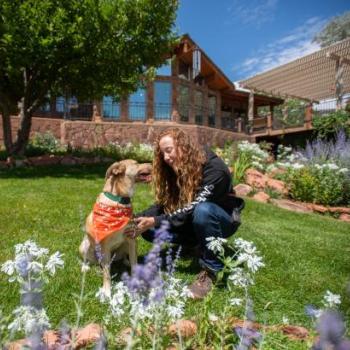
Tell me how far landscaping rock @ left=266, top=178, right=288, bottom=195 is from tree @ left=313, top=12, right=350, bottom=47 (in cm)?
4129

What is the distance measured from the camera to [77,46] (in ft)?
33.8

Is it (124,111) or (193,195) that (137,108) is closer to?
(124,111)

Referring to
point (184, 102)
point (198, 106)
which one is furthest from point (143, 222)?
point (198, 106)

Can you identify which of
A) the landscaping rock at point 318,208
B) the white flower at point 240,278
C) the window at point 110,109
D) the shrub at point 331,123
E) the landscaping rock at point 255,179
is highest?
the window at point 110,109

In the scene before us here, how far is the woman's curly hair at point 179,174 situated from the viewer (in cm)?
368

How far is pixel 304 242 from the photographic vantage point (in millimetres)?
5715

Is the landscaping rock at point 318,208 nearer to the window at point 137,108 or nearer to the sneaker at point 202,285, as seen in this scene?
the sneaker at point 202,285

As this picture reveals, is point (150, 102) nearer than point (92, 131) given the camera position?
No

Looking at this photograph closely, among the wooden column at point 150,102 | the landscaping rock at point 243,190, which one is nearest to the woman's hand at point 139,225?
the landscaping rock at point 243,190

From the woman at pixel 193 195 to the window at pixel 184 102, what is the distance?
20.1m

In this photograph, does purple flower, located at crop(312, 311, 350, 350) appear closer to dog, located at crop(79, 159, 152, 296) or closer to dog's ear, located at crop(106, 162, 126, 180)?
dog, located at crop(79, 159, 152, 296)

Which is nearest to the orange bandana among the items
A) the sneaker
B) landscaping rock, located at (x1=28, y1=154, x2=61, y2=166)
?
the sneaker

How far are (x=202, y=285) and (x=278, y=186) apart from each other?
6.63 m

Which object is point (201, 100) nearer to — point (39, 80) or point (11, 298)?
point (39, 80)
